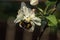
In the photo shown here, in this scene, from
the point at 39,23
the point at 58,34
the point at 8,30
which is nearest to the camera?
the point at 39,23

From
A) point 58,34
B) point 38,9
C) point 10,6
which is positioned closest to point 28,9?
point 38,9

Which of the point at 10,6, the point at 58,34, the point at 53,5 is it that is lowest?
the point at 58,34

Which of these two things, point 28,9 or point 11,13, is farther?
point 11,13

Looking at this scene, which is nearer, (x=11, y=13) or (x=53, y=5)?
(x=53, y=5)

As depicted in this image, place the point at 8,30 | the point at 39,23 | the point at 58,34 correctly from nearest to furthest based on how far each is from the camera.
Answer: the point at 39,23 → the point at 58,34 → the point at 8,30

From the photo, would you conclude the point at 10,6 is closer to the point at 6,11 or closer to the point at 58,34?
the point at 6,11

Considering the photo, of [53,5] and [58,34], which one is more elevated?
[53,5]

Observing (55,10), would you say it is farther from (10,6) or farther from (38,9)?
(10,6)

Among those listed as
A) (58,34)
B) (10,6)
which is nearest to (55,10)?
(58,34)

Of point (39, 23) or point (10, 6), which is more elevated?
point (10, 6)
